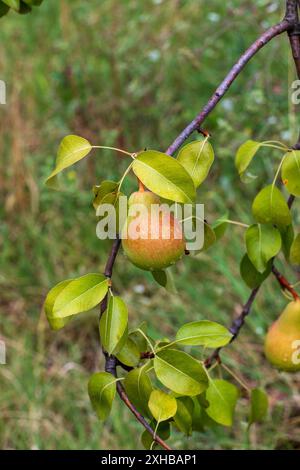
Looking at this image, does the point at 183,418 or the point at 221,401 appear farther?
the point at 221,401

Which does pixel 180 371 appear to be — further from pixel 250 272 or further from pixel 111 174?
pixel 111 174

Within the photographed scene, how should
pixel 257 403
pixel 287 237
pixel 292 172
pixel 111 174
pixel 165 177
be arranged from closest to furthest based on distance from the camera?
pixel 165 177 → pixel 292 172 → pixel 287 237 → pixel 257 403 → pixel 111 174

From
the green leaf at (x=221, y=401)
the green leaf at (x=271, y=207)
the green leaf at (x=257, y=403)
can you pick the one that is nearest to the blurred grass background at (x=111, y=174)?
the green leaf at (x=257, y=403)

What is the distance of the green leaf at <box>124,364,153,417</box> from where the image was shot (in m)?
0.89

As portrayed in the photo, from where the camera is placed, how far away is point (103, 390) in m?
0.88

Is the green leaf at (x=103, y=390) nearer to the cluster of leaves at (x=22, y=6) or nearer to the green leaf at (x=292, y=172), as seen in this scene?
the green leaf at (x=292, y=172)

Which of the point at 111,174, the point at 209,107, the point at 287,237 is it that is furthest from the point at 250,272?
the point at 111,174

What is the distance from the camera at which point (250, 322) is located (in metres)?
1.89

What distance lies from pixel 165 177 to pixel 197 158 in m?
0.09

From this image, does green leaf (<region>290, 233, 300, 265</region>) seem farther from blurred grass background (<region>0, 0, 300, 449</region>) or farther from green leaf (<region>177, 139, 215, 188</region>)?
blurred grass background (<region>0, 0, 300, 449</region>)

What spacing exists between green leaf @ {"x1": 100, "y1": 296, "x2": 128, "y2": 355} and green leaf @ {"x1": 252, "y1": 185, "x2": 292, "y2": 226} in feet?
0.75

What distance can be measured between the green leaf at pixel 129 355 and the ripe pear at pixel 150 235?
12 cm
